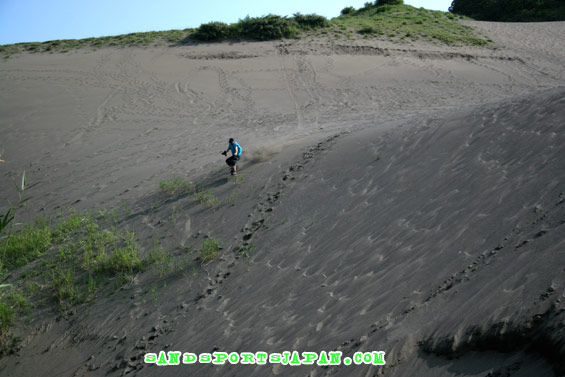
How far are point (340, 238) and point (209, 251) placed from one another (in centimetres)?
198

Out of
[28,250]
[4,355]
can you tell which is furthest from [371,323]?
[28,250]

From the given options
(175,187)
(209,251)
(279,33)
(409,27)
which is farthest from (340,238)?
(409,27)

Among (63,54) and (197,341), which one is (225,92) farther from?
(197,341)

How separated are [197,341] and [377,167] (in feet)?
14.3

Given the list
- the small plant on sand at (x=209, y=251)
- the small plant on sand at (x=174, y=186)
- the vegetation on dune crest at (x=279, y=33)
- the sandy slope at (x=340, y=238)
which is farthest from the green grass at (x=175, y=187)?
the vegetation on dune crest at (x=279, y=33)

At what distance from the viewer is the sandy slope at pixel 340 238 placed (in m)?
3.34

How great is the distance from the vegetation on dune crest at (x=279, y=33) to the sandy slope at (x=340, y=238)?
473 inches

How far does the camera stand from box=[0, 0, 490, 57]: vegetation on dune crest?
23.9 m

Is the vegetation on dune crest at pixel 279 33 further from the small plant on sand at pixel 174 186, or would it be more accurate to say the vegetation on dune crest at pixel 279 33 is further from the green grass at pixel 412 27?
the small plant on sand at pixel 174 186

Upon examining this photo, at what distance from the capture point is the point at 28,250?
678 centimetres

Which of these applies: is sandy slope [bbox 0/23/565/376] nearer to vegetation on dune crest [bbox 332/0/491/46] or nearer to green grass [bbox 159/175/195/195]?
green grass [bbox 159/175/195/195]

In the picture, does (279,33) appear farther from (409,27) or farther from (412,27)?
(412,27)

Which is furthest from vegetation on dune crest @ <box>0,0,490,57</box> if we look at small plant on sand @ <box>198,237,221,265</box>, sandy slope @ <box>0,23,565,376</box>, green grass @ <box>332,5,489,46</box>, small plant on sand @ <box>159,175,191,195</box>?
small plant on sand @ <box>198,237,221,265</box>

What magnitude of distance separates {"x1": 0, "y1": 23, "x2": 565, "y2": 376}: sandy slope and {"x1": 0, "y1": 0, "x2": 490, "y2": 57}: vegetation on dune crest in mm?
12012
